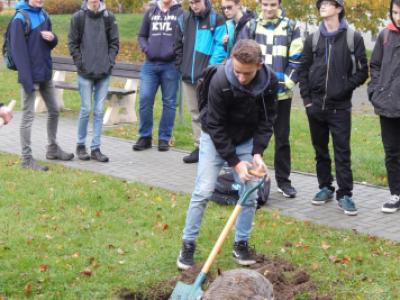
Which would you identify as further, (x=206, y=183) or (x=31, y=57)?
(x=31, y=57)

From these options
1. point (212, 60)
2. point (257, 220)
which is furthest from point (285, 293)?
point (212, 60)

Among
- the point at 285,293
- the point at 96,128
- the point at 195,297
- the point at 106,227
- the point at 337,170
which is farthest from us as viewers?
the point at 96,128

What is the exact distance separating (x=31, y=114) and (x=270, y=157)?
3122 mm

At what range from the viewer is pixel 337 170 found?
710 centimetres

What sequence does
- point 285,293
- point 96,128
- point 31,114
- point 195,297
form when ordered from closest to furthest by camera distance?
point 195,297 → point 285,293 → point 31,114 → point 96,128

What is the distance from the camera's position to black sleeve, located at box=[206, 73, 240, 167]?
5.33m

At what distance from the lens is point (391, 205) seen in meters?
7.12

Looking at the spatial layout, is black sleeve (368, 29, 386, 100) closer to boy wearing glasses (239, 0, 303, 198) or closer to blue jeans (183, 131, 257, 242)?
boy wearing glasses (239, 0, 303, 198)

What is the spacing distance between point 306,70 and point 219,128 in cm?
209

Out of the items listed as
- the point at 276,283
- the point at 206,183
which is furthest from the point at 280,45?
the point at 276,283

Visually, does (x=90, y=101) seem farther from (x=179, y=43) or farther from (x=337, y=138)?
(x=337, y=138)

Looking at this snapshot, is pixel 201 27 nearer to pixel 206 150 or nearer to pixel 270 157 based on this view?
pixel 270 157

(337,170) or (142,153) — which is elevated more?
(337,170)

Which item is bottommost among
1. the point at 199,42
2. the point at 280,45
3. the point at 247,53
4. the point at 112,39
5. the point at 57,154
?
the point at 57,154
